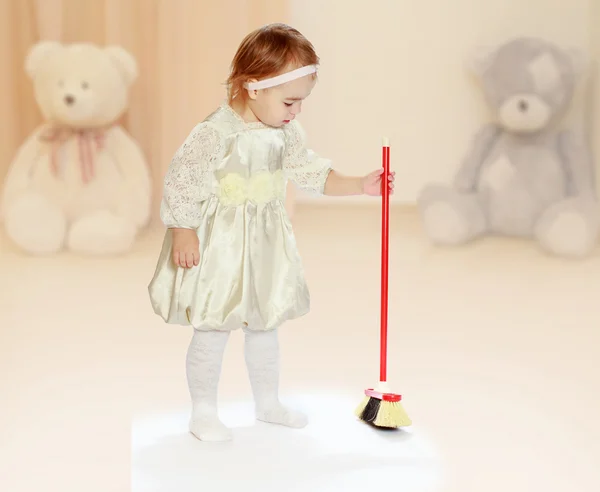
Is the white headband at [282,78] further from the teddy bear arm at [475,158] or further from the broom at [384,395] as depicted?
the teddy bear arm at [475,158]

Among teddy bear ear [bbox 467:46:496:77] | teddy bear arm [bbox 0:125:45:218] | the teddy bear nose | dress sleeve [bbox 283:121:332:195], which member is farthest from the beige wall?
dress sleeve [bbox 283:121:332:195]

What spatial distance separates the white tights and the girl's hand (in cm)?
13

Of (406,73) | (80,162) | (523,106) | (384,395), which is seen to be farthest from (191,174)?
(406,73)

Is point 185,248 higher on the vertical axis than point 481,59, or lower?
lower

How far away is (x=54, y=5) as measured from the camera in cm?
310

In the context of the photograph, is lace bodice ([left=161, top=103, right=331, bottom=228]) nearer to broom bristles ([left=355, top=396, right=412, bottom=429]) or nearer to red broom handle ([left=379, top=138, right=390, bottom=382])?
red broom handle ([left=379, top=138, right=390, bottom=382])

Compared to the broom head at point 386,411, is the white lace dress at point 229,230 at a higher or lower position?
higher

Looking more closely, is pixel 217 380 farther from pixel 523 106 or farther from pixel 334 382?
pixel 523 106

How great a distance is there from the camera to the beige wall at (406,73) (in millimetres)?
3516

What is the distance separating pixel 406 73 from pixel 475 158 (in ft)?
2.12

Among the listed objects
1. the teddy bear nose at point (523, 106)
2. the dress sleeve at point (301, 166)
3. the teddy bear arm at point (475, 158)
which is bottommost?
the dress sleeve at point (301, 166)

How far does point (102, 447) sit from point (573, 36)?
2633 mm

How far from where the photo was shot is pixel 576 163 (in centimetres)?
301

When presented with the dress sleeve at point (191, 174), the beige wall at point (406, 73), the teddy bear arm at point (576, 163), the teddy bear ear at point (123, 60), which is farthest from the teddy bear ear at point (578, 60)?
the dress sleeve at point (191, 174)
